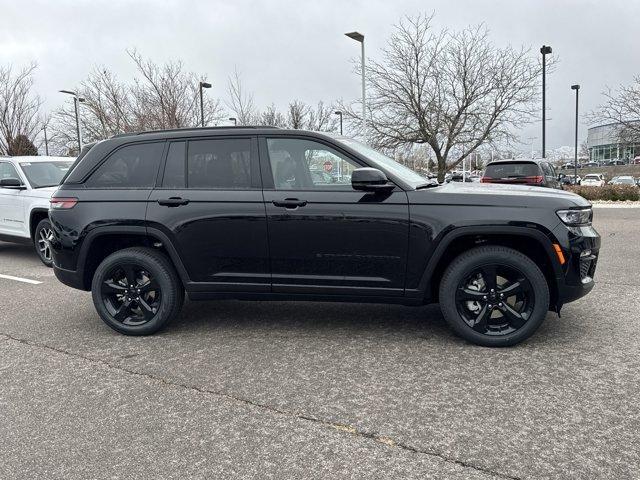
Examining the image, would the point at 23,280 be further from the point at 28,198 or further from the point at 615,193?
the point at 615,193

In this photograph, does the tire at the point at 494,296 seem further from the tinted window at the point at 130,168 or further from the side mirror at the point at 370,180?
the tinted window at the point at 130,168

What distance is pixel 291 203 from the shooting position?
173 inches

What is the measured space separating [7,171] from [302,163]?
6936 mm

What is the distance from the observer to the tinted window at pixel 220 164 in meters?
4.58

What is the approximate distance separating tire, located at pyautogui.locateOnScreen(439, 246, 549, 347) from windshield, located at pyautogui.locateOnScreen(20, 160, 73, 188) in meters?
7.36

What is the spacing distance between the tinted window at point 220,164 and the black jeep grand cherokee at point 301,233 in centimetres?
1

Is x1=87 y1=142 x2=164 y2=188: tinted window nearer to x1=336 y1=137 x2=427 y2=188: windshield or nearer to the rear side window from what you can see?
x1=336 y1=137 x2=427 y2=188: windshield

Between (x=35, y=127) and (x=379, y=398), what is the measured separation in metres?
26.5

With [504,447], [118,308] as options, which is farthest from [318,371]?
[118,308]

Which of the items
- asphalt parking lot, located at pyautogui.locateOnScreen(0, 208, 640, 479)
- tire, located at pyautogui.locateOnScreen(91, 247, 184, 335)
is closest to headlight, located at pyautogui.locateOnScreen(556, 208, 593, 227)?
asphalt parking lot, located at pyautogui.locateOnScreen(0, 208, 640, 479)

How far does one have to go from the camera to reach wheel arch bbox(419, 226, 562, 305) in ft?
13.4

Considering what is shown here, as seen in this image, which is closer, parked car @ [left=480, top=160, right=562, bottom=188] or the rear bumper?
the rear bumper

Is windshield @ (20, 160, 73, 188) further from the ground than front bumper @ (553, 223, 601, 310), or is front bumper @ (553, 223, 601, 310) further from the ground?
windshield @ (20, 160, 73, 188)

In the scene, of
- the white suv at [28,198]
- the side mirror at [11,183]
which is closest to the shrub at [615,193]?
the white suv at [28,198]
